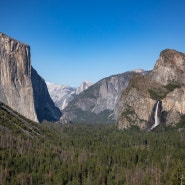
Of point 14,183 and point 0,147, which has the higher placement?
point 0,147

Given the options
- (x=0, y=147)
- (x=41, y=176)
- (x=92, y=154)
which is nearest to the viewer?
(x=41, y=176)

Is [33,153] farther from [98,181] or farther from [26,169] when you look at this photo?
[98,181]

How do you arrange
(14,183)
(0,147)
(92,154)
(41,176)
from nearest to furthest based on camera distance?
1. (14,183)
2. (41,176)
3. (0,147)
4. (92,154)

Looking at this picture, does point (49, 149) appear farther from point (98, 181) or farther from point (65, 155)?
point (98, 181)

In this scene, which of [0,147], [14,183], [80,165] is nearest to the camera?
[14,183]

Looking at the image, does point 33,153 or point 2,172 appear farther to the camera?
point 33,153

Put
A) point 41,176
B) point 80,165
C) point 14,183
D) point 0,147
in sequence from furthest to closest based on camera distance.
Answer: point 0,147 < point 80,165 < point 41,176 < point 14,183

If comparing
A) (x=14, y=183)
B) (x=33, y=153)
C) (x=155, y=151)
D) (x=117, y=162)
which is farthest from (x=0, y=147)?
(x=155, y=151)

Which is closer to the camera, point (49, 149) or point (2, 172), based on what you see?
point (2, 172)

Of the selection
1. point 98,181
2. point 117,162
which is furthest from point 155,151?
point 98,181
